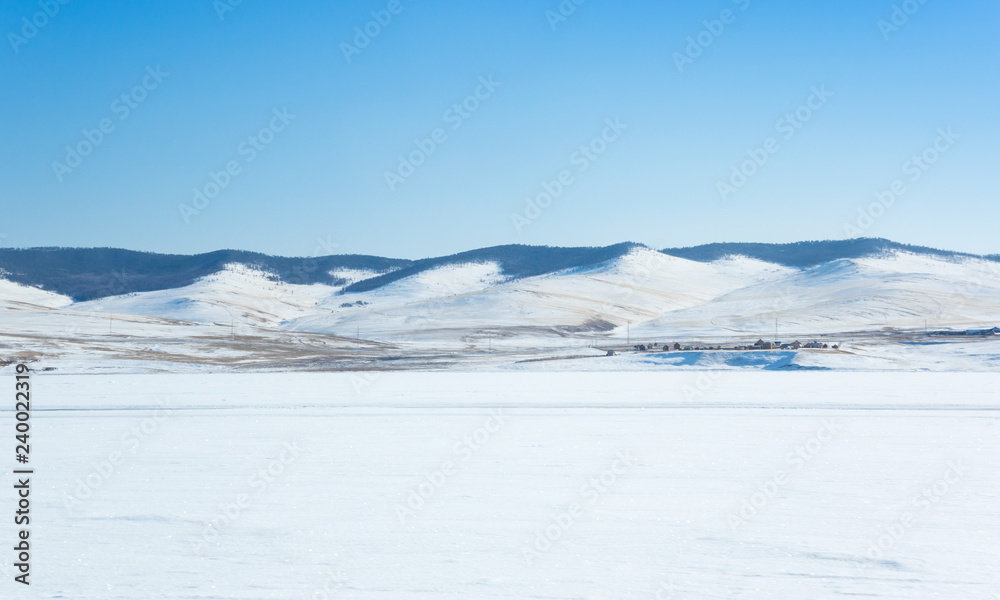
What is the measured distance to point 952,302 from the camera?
304 ft

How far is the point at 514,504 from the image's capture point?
29.2 feet

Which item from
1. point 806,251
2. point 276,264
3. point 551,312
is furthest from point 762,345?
point 276,264

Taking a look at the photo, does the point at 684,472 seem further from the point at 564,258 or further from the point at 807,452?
the point at 564,258

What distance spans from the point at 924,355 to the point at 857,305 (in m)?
57.4

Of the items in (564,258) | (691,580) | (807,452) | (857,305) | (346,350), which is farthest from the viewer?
(564,258)

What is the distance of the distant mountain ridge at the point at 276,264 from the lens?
160m

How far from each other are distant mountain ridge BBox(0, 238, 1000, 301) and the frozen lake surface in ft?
459

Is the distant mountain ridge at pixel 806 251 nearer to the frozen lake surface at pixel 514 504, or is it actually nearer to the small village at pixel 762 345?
the small village at pixel 762 345

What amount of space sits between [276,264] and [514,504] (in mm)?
200309

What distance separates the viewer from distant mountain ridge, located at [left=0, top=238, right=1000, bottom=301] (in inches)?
6304

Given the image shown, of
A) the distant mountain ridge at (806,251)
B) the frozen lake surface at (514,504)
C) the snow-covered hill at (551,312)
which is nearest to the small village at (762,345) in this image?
the snow-covered hill at (551,312)

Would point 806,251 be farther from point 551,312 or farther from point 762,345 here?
point 762,345

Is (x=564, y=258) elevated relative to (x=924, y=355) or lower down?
elevated

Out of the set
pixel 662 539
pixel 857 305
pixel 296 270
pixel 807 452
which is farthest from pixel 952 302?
pixel 296 270
